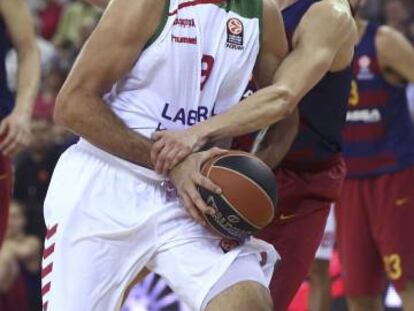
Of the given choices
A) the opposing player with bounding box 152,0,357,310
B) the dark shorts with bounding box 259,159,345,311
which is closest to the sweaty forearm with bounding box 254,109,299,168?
the opposing player with bounding box 152,0,357,310

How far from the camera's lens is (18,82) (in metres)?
5.93

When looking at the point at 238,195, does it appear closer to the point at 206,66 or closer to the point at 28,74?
the point at 206,66

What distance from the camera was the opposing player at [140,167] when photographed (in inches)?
162

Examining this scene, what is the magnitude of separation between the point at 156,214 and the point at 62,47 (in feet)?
29.7

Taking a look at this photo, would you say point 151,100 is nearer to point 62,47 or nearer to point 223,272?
point 223,272

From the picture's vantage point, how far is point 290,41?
4.81m

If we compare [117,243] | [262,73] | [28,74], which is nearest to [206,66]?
[262,73]

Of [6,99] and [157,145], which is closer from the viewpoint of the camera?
[157,145]

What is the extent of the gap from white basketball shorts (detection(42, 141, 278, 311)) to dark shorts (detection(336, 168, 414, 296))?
285 cm

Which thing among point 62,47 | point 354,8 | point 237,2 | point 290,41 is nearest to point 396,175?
point 354,8

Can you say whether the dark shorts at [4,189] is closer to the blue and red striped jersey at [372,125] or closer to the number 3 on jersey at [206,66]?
the number 3 on jersey at [206,66]

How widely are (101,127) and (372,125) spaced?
130 inches

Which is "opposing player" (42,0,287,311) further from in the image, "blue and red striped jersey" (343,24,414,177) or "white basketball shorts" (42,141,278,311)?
"blue and red striped jersey" (343,24,414,177)

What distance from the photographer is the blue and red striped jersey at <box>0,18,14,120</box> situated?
19.1 feet
